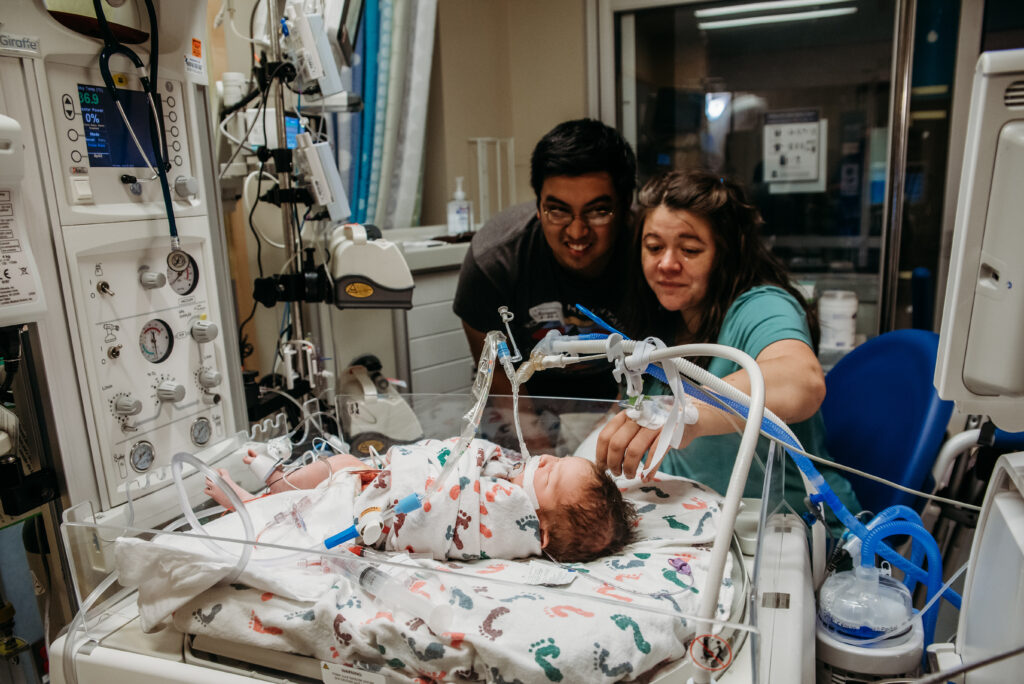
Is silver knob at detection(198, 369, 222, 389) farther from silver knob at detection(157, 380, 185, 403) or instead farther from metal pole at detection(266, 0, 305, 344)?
metal pole at detection(266, 0, 305, 344)

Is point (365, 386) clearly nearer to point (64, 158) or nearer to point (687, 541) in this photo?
point (64, 158)

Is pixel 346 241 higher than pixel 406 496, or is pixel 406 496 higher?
pixel 346 241

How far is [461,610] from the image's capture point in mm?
873

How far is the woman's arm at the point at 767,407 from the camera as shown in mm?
1085

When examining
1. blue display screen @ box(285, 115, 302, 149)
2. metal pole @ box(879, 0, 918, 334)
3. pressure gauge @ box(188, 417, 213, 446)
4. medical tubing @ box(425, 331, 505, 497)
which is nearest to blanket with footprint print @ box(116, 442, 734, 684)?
medical tubing @ box(425, 331, 505, 497)

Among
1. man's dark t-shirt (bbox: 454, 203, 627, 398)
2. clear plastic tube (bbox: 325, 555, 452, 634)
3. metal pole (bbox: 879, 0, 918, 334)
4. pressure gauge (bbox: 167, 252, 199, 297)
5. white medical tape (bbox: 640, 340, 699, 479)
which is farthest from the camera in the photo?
metal pole (bbox: 879, 0, 918, 334)

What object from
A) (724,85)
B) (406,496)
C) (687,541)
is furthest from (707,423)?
(724,85)

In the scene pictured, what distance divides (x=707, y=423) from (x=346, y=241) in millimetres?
938

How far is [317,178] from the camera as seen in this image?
1704mm

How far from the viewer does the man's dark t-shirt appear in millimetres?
1188

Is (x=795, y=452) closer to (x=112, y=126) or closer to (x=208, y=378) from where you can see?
(x=208, y=378)

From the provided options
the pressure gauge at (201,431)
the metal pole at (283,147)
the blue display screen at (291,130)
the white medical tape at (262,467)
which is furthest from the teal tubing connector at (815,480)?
the blue display screen at (291,130)

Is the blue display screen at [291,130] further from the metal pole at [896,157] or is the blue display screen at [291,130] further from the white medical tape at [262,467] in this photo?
the metal pole at [896,157]

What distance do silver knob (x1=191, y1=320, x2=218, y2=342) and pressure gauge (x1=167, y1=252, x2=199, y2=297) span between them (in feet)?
0.20
